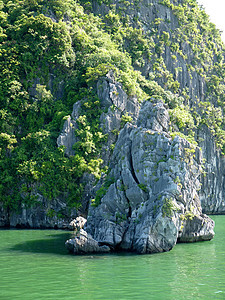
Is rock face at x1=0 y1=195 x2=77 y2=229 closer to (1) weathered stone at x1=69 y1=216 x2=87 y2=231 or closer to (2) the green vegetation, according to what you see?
(2) the green vegetation

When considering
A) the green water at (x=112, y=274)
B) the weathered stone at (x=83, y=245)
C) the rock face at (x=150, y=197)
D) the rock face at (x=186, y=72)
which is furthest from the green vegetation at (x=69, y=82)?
the green water at (x=112, y=274)

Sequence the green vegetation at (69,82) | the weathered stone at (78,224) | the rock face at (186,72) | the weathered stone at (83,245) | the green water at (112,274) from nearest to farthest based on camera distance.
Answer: the green water at (112,274) < the weathered stone at (83,245) < the weathered stone at (78,224) < the green vegetation at (69,82) < the rock face at (186,72)

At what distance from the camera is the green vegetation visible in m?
39.2

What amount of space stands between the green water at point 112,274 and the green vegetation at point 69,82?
24.3ft

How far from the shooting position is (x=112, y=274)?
15.2m

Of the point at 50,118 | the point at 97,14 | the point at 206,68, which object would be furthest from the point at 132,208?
the point at 206,68

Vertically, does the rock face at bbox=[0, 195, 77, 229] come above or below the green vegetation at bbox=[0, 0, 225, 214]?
below

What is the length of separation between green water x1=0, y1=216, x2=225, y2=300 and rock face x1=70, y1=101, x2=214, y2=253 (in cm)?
169

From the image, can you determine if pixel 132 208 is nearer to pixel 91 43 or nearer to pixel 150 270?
pixel 150 270

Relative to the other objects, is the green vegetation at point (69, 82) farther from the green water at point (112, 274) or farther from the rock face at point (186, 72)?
the green water at point (112, 274)

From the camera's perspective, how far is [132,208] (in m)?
23.8

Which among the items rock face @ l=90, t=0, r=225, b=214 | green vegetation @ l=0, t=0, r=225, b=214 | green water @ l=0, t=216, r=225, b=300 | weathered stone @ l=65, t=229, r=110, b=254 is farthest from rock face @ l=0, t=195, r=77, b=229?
rock face @ l=90, t=0, r=225, b=214

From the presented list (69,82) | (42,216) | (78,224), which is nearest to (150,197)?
(78,224)

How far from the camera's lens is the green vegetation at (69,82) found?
3916 cm
